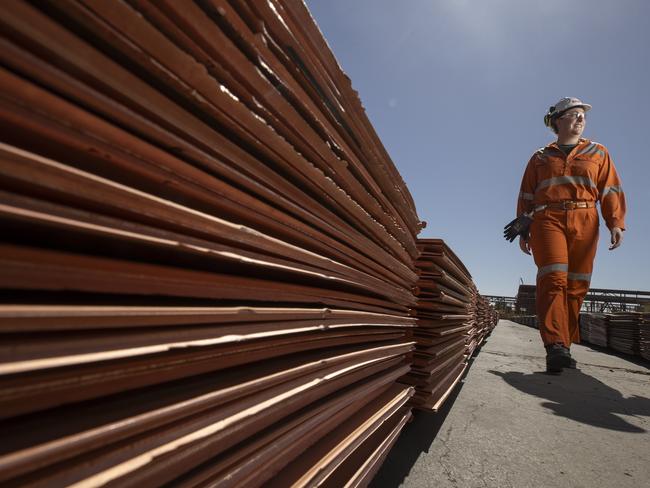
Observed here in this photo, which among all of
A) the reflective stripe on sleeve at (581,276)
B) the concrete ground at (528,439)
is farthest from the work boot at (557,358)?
the reflective stripe on sleeve at (581,276)

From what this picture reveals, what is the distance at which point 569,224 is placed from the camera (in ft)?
13.2

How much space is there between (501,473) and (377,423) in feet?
2.62

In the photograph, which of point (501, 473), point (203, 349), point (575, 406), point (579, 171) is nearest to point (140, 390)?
point (203, 349)

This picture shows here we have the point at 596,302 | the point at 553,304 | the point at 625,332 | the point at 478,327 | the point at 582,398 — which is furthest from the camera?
the point at 596,302

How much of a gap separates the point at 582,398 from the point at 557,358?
908mm

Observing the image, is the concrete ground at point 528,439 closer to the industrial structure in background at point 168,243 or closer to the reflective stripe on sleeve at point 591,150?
the industrial structure in background at point 168,243

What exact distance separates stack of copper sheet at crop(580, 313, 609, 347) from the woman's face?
440cm

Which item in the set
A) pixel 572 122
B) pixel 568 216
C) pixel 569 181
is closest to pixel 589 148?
pixel 572 122

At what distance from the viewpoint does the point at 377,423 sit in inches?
50.6

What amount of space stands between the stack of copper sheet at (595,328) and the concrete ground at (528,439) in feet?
13.9

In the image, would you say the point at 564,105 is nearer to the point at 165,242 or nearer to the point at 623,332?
the point at 623,332

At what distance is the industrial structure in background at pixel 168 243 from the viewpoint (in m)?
0.41

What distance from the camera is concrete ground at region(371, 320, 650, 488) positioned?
5.23 feet

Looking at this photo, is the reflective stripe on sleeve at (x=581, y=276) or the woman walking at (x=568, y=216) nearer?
the woman walking at (x=568, y=216)
